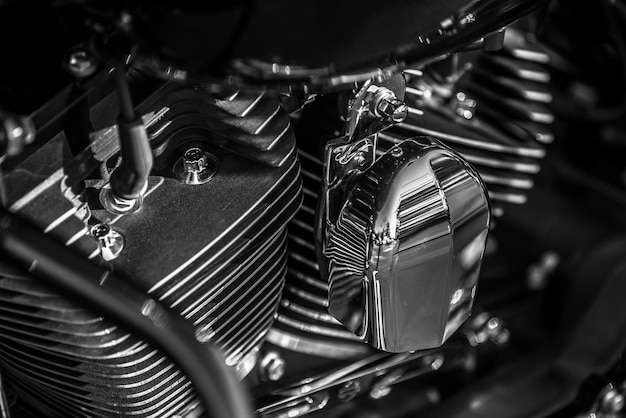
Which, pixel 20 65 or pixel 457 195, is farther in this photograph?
pixel 457 195

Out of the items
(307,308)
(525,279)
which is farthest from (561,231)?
(307,308)

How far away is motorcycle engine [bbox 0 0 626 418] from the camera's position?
63 centimetres

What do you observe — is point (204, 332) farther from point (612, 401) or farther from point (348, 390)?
point (612, 401)

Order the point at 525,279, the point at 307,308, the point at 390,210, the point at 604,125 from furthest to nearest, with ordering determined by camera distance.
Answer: the point at 604,125 → the point at 525,279 → the point at 307,308 → the point at 390,210

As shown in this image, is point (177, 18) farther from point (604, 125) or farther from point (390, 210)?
point (604, 125)

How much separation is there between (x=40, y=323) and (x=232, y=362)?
22cm

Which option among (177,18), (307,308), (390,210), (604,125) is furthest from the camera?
(604,125)

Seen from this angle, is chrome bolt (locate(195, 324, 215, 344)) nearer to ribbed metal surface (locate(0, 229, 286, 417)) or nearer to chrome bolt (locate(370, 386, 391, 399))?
ribbed metal surface (locate(0, 229, 286, 417))

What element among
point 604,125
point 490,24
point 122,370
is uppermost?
point 604,125

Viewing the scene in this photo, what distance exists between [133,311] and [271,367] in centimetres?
35

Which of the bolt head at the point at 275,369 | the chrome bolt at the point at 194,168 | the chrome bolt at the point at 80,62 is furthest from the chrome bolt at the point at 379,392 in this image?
the chrome bolt at the point at 80,62

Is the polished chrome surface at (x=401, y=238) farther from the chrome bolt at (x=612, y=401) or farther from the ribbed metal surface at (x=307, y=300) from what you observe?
the chrome bolt at (x=612, y=401)

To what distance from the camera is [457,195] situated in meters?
0.78

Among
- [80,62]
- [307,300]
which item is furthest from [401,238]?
[80,62]
